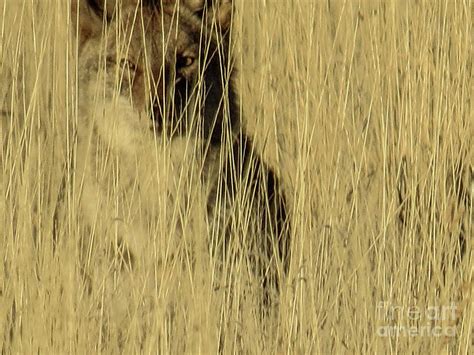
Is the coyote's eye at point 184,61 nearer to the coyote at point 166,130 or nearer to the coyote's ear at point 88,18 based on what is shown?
the coyote at point 166,130

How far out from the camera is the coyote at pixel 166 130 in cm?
356

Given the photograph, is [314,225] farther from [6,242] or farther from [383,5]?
[383,5]

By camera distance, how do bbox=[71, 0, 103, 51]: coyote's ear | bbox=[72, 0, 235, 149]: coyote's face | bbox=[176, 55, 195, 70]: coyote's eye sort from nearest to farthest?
1. bbox=[72, 0, 235, 149]: coyote's face
2. bbox=[176, 55, 195, 70]: coyote's eye
3. bbox=[71, 0, 103, 51]: coyote's ear

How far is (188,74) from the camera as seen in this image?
4.13 metres

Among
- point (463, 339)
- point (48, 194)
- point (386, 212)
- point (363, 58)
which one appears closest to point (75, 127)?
point (48, 194)


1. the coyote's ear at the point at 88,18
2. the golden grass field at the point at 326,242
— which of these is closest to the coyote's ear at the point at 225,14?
the golden grass field at the point at 326,242

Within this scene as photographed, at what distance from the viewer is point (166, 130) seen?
11.5ft

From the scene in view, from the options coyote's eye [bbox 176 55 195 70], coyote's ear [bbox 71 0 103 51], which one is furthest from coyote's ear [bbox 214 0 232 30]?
coyote's ear [bbox 71 0 103 51]

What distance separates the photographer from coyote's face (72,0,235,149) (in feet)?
12.5

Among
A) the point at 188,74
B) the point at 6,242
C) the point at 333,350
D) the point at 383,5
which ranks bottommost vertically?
the point at 333,350

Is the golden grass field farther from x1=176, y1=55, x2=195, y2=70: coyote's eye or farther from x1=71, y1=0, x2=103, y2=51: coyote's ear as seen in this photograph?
x1=71, y1=0, x2=103, y2=51: coyote's ear

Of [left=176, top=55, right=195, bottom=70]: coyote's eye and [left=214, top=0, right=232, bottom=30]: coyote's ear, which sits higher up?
[left=214, top=0, right=232, bottom=30]: coyote's ear

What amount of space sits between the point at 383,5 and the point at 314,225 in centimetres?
159

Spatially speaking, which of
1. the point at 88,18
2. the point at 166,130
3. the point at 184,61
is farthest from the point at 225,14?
the point at 166,130
